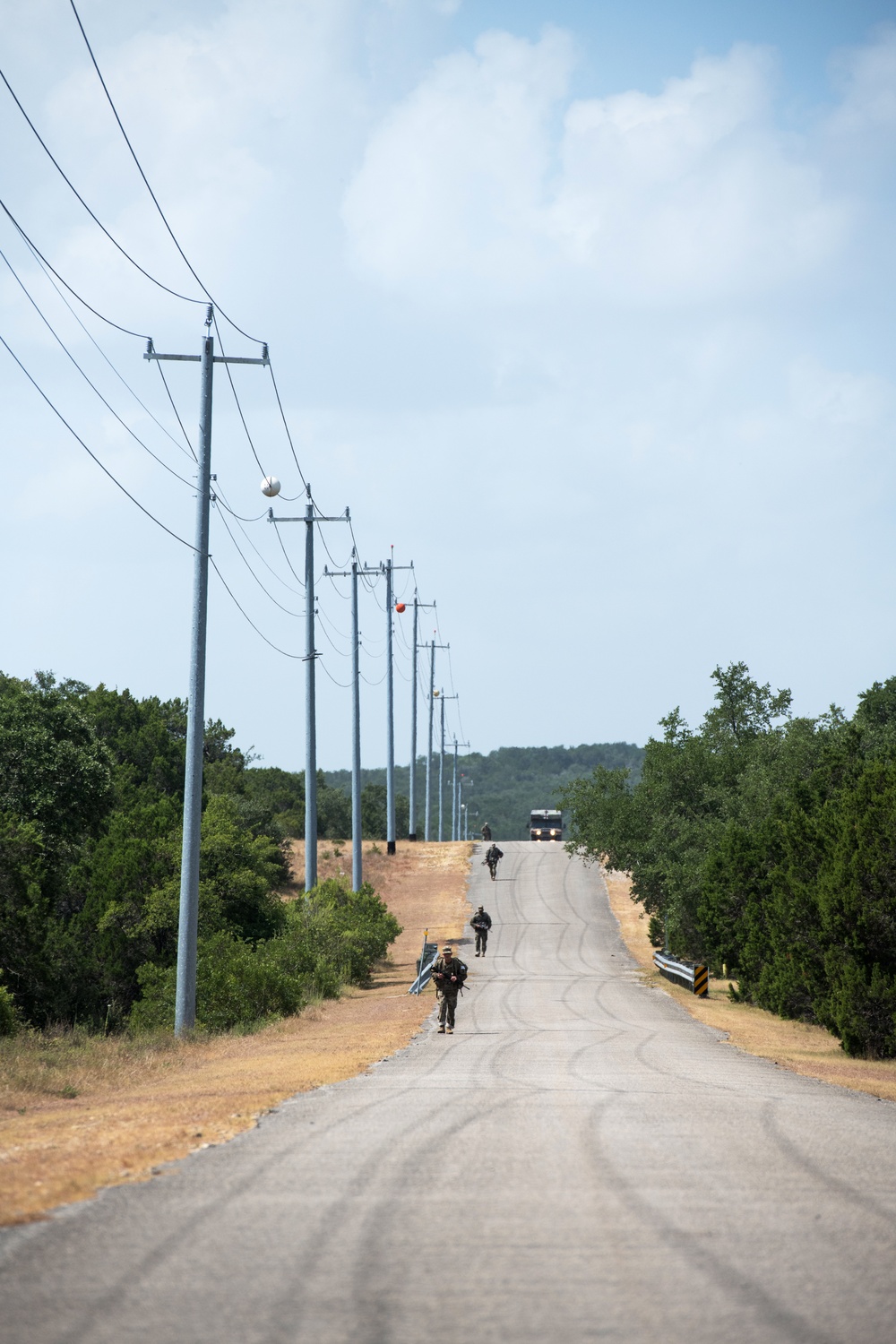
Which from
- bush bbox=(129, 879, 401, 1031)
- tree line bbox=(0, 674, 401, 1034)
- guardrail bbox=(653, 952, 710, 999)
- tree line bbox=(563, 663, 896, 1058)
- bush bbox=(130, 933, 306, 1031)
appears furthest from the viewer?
guardrail bbox=(653, 952, 710, 999)

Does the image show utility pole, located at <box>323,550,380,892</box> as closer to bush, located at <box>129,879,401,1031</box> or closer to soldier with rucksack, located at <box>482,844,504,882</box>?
bush, located at <box>129,879,401,1031</box>

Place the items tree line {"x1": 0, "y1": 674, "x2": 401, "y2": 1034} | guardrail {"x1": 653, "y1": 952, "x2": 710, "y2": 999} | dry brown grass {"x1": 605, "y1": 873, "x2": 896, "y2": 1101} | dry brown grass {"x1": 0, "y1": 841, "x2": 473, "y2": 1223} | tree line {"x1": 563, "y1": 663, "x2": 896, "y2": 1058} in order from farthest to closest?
1. guardrail {"x1": 653, "y1": 952, "x2": 710, "y2": 999}
2. tree line {"x1": 0, "y1": 674, "x2": 401, "y2": 1034}
3. tree line {"x1": 563, "y1": 663, "x2": 896, "y2": 1058}
4. dry brown grass {"x1": 605, "y1": 873, "x2": 896, "y2": 1101}
5. dry brown grass {"x1": 0, "y1": 841, "x2": 473, "y2": 1223}

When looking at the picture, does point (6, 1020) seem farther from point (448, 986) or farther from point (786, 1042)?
point (786, 1042)

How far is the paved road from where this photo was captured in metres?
5.20

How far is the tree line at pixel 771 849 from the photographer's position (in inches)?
886

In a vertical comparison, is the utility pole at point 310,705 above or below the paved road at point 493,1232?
above

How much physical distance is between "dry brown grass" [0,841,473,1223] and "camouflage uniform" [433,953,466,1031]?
2.41 feet

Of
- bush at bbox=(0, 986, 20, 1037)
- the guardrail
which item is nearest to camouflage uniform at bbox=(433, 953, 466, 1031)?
bush at bbox=(0, 986, 20, 1037)

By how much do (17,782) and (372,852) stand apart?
3591 centimetres

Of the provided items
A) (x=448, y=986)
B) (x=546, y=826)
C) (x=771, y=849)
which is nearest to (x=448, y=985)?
(x=448, y=986)

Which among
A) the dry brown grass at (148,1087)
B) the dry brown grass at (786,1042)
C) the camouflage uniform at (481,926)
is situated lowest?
the dry brown grass at (786,1042)

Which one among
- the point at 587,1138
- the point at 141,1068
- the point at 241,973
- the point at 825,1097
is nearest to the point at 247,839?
the point at 241,973

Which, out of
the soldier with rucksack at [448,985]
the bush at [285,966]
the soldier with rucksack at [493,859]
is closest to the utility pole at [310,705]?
the bush at [285,966]

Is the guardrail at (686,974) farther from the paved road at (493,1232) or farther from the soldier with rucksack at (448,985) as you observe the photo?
the paved road at (493,1232)
